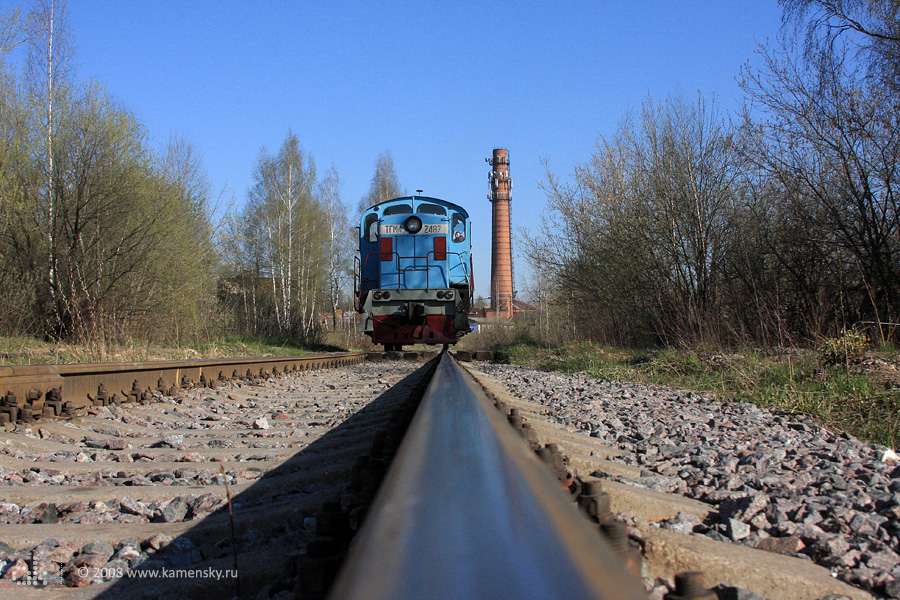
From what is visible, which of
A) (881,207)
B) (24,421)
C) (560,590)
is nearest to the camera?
(560,590)

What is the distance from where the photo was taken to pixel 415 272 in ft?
42.4

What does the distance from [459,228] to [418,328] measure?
2.42 m

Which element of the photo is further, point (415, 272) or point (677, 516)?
point (415, 272)

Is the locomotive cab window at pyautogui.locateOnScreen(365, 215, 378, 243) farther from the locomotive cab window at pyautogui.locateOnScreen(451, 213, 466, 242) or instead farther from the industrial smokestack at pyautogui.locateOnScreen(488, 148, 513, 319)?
the industrial smokestack at pyautogui.locateOnScreen(488, 148, 513, 319)

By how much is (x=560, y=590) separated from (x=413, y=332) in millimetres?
11964

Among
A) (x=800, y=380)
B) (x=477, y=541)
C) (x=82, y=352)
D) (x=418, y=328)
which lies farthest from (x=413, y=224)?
(x=477, y=541)

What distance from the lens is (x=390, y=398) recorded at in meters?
5.20

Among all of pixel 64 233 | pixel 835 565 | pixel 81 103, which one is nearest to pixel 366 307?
pixel 64 233

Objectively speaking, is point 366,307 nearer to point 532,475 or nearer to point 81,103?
point 81,103

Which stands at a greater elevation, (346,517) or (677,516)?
(346,517)

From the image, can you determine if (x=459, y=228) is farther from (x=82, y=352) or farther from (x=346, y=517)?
(x=346, y=517)

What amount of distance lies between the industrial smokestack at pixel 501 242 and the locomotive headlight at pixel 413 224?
112 feet

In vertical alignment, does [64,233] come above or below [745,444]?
above

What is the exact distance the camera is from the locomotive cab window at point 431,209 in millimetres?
13148
